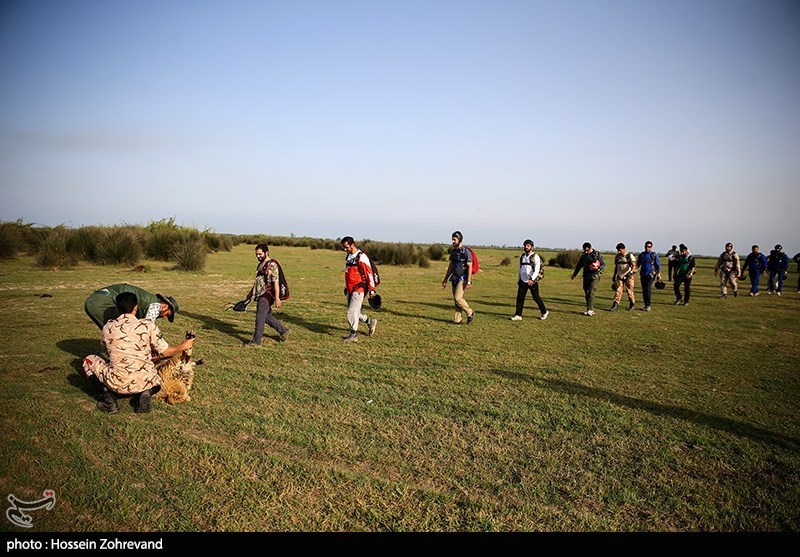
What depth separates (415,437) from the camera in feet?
15.4

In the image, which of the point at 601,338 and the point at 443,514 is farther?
the point at 601,338

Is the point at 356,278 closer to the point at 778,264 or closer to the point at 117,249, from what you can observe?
the point at 117,249

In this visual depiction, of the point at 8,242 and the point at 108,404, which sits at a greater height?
the point at 8,242

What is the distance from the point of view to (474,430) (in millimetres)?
4898

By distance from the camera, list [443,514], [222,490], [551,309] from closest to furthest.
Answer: [443,514] → [222,490] → [551,309]

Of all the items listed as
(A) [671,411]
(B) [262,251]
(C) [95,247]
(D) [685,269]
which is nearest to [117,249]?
(C) [95,247]

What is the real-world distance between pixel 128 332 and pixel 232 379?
180cm

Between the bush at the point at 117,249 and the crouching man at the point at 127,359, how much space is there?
825 inches

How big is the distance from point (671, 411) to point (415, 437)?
3.37 meters

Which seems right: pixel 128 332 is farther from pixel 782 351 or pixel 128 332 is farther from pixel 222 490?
pixel 782 351

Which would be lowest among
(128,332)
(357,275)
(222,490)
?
(222,490)

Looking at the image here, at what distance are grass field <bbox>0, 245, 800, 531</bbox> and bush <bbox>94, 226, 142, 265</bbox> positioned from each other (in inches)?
600

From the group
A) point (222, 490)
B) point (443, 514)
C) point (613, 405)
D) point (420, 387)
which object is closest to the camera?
point (443, 514)

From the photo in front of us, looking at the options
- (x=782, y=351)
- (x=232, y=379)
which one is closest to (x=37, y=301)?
(x=232, y=379)
